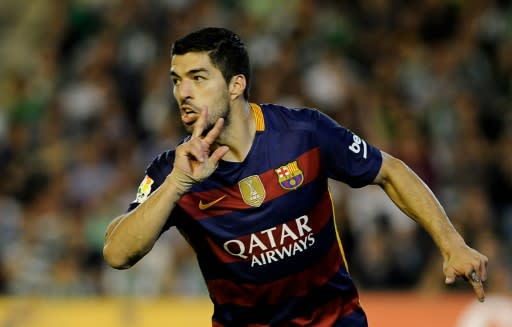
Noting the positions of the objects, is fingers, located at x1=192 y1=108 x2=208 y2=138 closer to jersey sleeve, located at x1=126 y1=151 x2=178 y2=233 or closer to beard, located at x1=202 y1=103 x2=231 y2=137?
beard, located at x1=202 y1=103 x2=231 y2=137

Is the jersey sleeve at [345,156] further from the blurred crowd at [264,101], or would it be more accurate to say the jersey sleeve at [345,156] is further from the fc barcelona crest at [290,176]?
the blurred crowd at [264,101]

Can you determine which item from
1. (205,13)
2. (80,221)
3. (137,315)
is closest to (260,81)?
(205,13)

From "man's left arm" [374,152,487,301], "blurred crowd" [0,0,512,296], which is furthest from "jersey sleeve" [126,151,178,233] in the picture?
"blurred crowd" [0,0,512,296]

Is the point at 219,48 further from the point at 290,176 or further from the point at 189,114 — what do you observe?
the point at 290,176

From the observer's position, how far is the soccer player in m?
5.25

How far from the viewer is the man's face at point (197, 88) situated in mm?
5055

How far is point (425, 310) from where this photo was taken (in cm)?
855

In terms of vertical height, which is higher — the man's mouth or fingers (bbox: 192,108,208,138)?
the man's mouth

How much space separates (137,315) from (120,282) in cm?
103

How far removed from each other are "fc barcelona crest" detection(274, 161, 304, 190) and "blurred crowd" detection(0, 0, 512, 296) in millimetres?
3989

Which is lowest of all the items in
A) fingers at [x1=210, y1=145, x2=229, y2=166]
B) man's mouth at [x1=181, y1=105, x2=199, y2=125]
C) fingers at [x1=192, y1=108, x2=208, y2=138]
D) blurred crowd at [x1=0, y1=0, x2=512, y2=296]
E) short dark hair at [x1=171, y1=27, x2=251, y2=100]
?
blurred crowd at [x1=0, y1=0, x2=512, y2=296]

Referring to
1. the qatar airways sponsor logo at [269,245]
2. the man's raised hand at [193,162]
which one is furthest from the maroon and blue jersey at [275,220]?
the man's raised hand at [193,162]

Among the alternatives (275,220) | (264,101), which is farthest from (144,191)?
(264,101)

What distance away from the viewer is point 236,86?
535 centimetres
